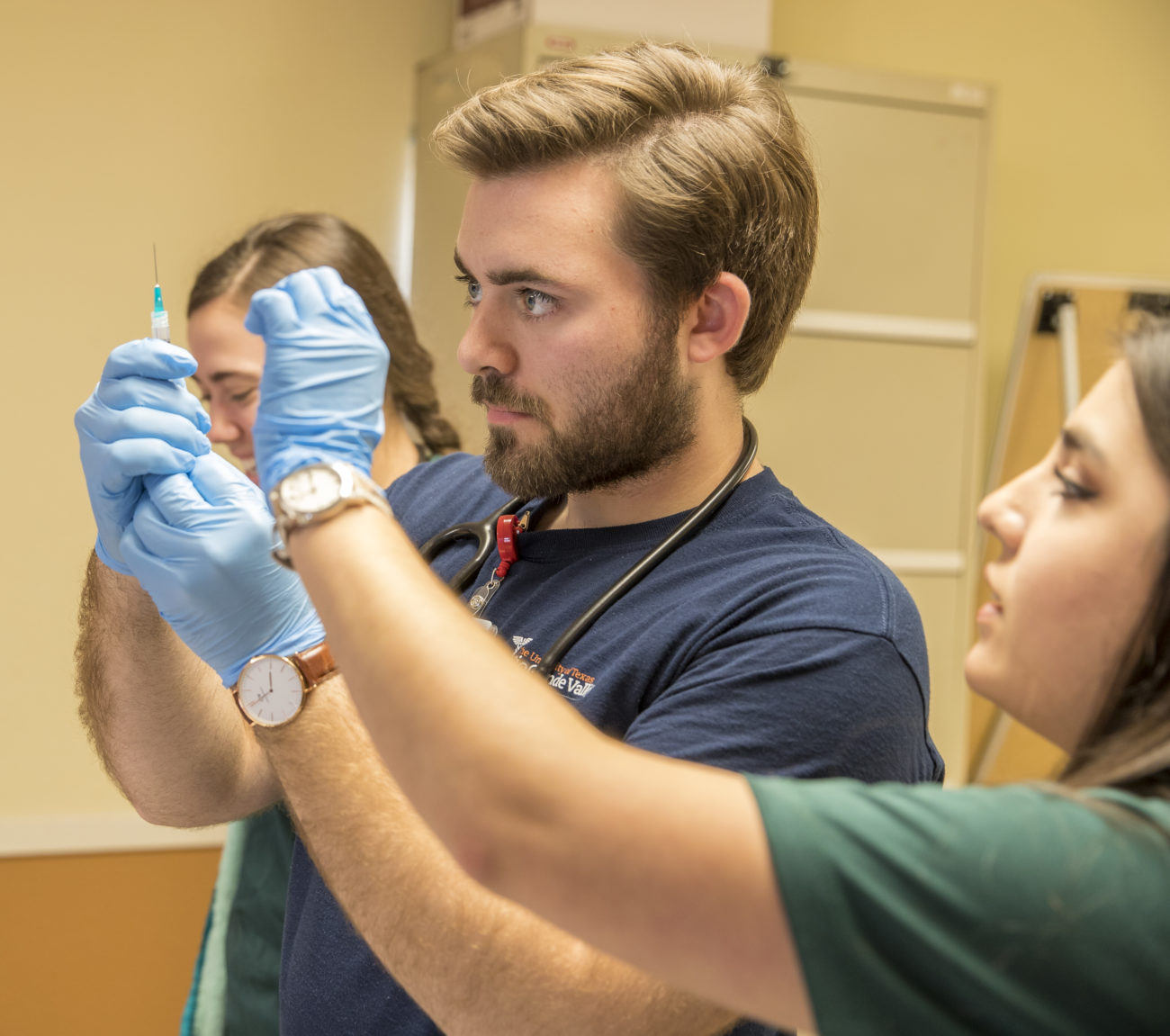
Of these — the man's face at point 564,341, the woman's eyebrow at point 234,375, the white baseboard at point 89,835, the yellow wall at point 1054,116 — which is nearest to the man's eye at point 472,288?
the man's face at point 564,341

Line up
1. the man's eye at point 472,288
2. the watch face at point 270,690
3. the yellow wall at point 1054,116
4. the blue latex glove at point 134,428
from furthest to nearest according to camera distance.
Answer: the yellow wall at point 1054,116 < the man's eye at point 472,288 < the blue latex glove at point 134,428 < the watch face at point 270,690

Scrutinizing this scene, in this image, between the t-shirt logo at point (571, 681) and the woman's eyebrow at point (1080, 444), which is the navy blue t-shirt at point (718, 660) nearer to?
the t-shirt logo at point (571, 681)

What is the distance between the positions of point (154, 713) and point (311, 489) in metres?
0.56

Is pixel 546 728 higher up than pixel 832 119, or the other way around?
pixel 832 119

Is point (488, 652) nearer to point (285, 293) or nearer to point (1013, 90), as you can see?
point (285, 293)

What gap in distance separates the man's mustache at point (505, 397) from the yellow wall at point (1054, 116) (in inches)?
85.6

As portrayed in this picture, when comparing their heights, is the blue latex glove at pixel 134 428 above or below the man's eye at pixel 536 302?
below

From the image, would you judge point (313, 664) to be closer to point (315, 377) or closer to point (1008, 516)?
point (315, 377)

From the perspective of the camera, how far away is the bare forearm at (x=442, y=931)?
794mm

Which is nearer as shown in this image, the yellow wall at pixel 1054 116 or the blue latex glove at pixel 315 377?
the blue latex glove at pixel 315 377

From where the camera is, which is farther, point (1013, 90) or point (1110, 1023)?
point (1013, 90)

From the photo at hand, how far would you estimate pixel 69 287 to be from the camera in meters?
2.31

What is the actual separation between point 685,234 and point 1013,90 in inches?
91.1

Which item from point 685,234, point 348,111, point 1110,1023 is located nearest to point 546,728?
point 1110,1023
